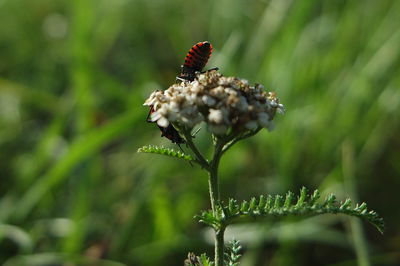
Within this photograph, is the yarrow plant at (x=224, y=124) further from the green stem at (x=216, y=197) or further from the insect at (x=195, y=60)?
the insect at (x=195, y=60)

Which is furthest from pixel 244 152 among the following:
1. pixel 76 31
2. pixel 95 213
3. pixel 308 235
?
pixel 76 31

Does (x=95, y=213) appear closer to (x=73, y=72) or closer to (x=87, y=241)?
(x=87, y=241)

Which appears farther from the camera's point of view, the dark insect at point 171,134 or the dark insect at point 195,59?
the dark insect at point 195,59

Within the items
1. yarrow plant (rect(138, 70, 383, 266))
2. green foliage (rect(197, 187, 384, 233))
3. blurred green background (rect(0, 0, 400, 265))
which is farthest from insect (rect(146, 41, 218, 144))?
blurred green background (rect(0, 0, 400, 265))

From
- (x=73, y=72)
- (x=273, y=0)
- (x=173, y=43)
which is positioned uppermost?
(x=173, y=43)

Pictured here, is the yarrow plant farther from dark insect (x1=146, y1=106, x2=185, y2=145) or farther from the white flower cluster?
dark insect (x1=146, y1=106, x2=185, y2=145)

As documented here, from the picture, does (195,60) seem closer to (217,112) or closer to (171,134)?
(171,134)

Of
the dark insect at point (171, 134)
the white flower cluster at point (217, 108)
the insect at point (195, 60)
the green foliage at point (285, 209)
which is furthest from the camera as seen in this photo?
the insect at point (195, 60)

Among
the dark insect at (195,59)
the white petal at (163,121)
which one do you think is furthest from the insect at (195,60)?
the white petal at (163,121)
